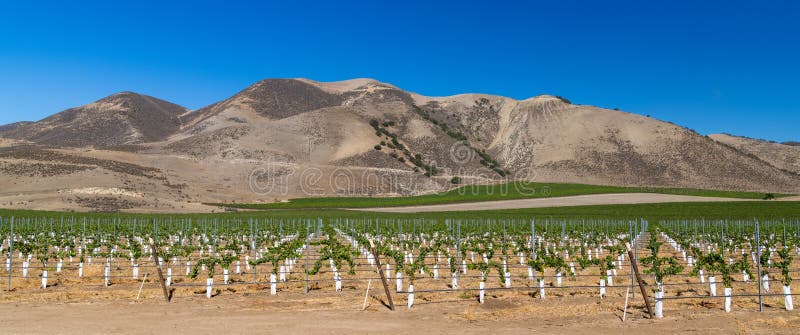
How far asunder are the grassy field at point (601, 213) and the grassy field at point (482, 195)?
2280 centimetres

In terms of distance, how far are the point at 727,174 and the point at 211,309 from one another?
16275 centimetres

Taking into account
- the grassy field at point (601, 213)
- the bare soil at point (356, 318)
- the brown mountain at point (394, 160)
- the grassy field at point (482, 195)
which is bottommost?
the bare soil at point (356, 318)

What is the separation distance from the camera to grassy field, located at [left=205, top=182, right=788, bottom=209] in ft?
361

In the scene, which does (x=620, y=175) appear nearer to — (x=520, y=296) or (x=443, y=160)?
(x=443, y=160)

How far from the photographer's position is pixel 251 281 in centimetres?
2625

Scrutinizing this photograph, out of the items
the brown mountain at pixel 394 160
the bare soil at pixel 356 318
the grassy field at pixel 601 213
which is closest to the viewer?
the bare soil at pixel 356 318

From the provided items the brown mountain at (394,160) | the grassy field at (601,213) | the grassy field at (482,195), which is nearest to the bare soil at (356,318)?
the grassy field at (601,213)

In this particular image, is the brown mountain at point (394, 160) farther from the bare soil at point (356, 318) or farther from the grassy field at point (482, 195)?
the bare soil at point (356, 318)

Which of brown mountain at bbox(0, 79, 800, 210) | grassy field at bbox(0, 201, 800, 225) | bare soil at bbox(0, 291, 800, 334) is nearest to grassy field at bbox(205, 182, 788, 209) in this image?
brown mountain at bbox(0, 79, 800, 210)

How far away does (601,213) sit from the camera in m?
83.0

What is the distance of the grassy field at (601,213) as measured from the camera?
75.4 meters

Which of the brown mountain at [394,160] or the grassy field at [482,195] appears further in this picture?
the brown mountain at [394,160]

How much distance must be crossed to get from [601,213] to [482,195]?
40.7 meters

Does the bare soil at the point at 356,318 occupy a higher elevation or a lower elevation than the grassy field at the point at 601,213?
lower
